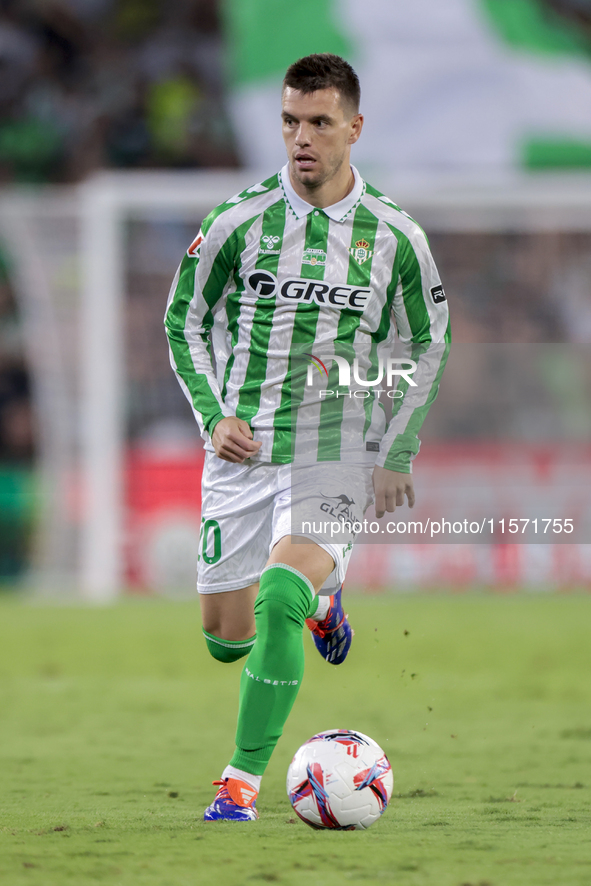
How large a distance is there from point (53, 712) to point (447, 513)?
5.97 m

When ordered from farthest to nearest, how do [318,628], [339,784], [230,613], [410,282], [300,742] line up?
1. [300,742]
2. [318,628]
3. [230,613]
4. [410,282]
5. [339,784]

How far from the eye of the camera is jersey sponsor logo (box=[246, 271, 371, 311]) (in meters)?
3.90

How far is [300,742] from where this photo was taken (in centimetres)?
531

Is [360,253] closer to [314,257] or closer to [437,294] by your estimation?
[314,257]

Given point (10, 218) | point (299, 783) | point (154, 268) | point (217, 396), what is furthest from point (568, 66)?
point (299, 783)

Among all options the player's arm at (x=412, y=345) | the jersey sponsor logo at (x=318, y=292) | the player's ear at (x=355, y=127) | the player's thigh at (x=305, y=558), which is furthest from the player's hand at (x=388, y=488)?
the player's ear at (x=355, y=127)

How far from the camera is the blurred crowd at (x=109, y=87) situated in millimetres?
17016

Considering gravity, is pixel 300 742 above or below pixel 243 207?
below

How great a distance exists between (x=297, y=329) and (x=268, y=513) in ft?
1.92

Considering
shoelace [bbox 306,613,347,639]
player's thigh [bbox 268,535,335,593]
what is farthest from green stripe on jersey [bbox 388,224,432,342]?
shoelace [bbox 306,613,347,639]

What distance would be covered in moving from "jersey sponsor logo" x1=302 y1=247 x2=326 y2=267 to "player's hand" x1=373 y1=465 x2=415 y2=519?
67cm

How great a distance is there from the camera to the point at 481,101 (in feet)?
44.3

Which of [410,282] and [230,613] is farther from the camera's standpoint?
[230,613]

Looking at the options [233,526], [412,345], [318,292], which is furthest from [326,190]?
[233,526]
